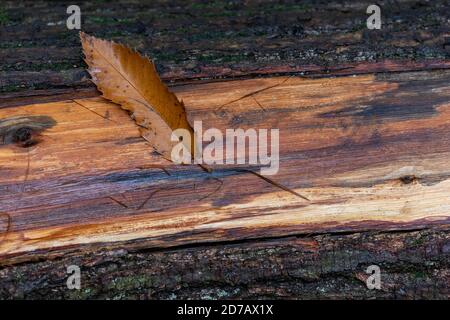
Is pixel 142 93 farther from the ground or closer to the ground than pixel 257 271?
farther from the ground

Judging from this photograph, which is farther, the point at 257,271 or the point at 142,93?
the point at 142,93

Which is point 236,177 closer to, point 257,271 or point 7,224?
point 257,271

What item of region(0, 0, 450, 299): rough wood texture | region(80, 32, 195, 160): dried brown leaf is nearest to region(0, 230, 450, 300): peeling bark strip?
region(0, 0, 450, 299): rough wood texture

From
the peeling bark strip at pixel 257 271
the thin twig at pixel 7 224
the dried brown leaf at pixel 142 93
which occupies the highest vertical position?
the dried brown leaf at pixel 142 93

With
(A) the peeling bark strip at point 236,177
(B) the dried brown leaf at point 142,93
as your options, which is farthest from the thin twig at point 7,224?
(B) the dried brown leaf at point 142,93

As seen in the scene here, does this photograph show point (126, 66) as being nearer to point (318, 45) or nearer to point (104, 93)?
point (104, 93)

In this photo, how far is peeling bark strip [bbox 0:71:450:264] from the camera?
1.61 m

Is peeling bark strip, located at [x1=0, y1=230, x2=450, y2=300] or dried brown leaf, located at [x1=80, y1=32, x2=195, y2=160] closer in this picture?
peeling bark strip, located at [x1=0, y1=230, x2=450, y2=300]

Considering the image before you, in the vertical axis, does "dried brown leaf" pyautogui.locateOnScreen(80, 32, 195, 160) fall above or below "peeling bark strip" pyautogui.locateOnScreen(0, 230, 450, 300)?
above

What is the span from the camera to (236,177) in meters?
1.66

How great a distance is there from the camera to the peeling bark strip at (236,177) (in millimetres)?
1609

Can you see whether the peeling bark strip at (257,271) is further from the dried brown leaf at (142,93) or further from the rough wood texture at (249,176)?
the dried brown leaf at (142,93)

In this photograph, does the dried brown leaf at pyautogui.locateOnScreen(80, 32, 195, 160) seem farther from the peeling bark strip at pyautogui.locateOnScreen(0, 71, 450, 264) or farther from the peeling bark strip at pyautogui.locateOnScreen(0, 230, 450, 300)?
the peeling bark strip at pyautogui.locateOnScreen(0, 230, 450, 300)

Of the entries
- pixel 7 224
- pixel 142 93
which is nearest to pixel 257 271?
pixel 142 93
